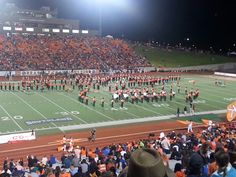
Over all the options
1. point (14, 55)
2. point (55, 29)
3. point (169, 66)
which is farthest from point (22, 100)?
point (55, 29)

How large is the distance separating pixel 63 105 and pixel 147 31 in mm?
56879

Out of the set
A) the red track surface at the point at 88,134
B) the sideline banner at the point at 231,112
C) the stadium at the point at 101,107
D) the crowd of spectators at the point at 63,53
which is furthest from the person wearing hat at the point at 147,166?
the crowd of spectators at the point at 63,53

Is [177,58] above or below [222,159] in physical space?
below

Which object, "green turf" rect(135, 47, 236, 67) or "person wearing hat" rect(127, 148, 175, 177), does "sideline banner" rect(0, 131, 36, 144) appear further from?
"green turf" rect(135, 47, 236, 67)

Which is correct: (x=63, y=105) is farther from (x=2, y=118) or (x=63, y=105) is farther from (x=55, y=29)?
(x=55, y=29)

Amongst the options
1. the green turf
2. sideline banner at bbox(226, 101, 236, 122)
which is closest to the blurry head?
sideline banner at bbox(226, 101, 236, 122)

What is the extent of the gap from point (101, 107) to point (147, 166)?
80.4 feet

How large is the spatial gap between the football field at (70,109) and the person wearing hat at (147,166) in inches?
729

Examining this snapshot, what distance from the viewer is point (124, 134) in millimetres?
20203

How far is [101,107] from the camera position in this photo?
26703 mm

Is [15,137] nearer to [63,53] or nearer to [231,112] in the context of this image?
[231,112]

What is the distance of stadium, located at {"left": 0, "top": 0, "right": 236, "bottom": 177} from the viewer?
984 cm

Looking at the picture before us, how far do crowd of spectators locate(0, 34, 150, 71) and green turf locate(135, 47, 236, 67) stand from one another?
5184mm

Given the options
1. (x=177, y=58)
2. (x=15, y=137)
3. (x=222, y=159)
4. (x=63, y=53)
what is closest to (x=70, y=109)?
(x=15, y=137)
